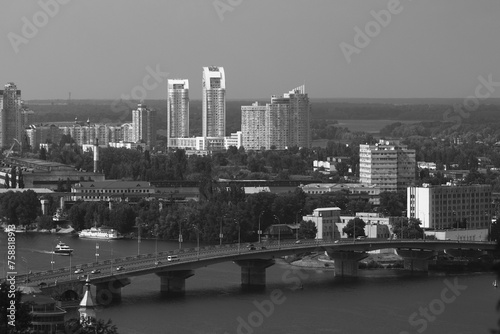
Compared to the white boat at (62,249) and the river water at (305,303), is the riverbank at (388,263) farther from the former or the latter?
the white boat at (62,249)

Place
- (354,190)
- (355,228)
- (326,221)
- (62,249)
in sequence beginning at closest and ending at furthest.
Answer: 1. (62,249)
2. (355,228)
3. (326,221)
4. (354,190)

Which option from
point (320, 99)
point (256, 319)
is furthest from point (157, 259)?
point (320, 99)

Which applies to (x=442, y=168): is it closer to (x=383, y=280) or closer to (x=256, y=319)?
(x=383, y=280)

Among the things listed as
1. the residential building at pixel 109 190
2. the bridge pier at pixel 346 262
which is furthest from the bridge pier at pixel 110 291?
the residential building at pixel 109 190

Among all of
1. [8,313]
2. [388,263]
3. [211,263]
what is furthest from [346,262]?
[8,313]

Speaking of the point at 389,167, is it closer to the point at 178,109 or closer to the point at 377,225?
the point at 377,225

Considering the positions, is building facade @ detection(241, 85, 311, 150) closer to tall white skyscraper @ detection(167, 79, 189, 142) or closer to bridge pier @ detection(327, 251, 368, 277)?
tall white skyscraper @ detection(167, 79, 189, 142)
